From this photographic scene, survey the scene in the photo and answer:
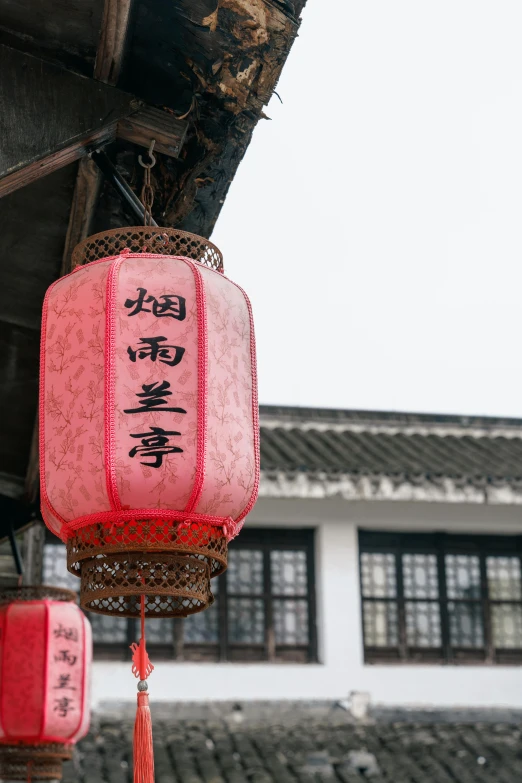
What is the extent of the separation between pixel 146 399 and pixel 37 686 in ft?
14.3

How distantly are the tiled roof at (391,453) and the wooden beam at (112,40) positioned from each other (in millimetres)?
8074

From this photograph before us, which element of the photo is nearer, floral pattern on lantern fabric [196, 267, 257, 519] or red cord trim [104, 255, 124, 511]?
red cord trim [104, 255, 124, 511]

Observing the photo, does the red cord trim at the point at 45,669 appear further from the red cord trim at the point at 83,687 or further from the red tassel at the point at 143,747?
the red tassel at the point at 143,747

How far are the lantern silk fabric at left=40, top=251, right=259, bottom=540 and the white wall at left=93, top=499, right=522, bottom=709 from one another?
8.16 m

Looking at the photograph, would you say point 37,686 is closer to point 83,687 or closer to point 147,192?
point 83,687

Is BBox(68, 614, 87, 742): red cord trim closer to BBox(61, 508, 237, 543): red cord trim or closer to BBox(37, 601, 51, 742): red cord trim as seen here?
BBox(37, 601, 51, 742): red cord trim

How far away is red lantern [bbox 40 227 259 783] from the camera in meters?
3.64

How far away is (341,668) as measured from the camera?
1212cm


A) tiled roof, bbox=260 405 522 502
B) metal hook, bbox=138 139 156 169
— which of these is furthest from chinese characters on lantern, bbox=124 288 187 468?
tiled roof, bbox=260 405 522 502

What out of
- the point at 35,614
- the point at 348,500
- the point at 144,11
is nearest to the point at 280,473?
the point at 348,500

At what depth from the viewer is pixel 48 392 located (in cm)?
390

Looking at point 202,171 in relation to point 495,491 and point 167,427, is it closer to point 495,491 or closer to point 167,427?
point 167,427

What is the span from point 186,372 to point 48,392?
493mm

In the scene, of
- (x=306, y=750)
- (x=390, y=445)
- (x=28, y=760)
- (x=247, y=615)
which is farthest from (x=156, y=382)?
(x=390, y=445)
